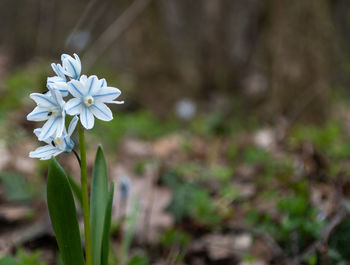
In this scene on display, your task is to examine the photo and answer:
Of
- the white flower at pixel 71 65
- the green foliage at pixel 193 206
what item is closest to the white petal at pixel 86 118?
the white flower at pixel 71 65

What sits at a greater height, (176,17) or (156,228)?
(176,17)

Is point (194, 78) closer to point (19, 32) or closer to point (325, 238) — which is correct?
point (325, 238)

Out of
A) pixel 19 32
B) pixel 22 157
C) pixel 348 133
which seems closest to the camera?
pixel 22 157

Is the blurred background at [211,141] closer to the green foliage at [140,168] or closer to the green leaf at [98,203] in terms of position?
the green foliage at [140,168]

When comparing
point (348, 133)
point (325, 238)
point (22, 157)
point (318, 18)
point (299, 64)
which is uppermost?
point (318, 18)

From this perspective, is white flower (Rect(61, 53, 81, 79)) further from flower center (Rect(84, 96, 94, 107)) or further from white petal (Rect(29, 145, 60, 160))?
white petal (Rect(29, 145, 60, 160))

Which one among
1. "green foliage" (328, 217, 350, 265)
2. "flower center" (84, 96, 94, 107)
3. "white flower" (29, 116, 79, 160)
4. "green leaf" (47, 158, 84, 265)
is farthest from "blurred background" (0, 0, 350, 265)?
"flower center" (84, 96, 94, 107)

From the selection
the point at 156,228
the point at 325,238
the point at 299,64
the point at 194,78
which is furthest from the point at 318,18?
the point at 325,238
